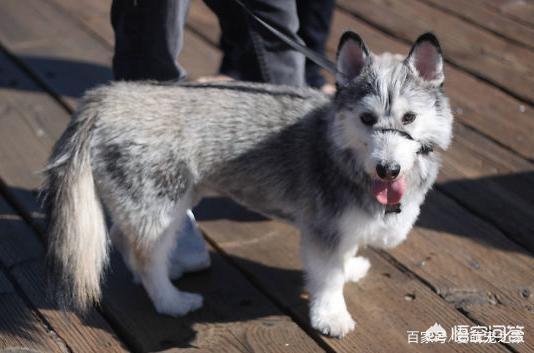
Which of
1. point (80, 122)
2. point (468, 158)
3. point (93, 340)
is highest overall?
point (80, 122)

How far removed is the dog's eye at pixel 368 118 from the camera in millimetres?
2457

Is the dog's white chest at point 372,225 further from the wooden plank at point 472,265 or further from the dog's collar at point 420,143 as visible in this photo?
the wooden plank at point 472,265

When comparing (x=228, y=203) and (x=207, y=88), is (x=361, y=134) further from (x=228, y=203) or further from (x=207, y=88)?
(x=228, y=203)

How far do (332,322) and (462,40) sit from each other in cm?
274

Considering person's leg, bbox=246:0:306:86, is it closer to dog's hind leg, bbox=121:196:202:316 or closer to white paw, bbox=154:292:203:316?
dog's hind leg, bbox=121:196:202:316

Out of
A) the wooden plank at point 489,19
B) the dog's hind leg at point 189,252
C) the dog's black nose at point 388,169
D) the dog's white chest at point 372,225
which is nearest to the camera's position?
the dog's black nose at point 388,169

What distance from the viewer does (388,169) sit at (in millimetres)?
2381

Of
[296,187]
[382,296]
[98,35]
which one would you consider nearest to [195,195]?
[296,187]

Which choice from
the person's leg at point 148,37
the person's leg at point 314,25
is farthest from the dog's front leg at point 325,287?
the person's leg at point 314,25

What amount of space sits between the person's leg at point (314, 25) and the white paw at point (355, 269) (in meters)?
1.25

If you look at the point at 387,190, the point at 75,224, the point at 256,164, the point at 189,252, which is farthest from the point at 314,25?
the point at 75,224

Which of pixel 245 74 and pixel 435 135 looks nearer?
pixel 435 135

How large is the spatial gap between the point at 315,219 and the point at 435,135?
0.54 metres

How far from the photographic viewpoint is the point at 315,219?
2791mm
